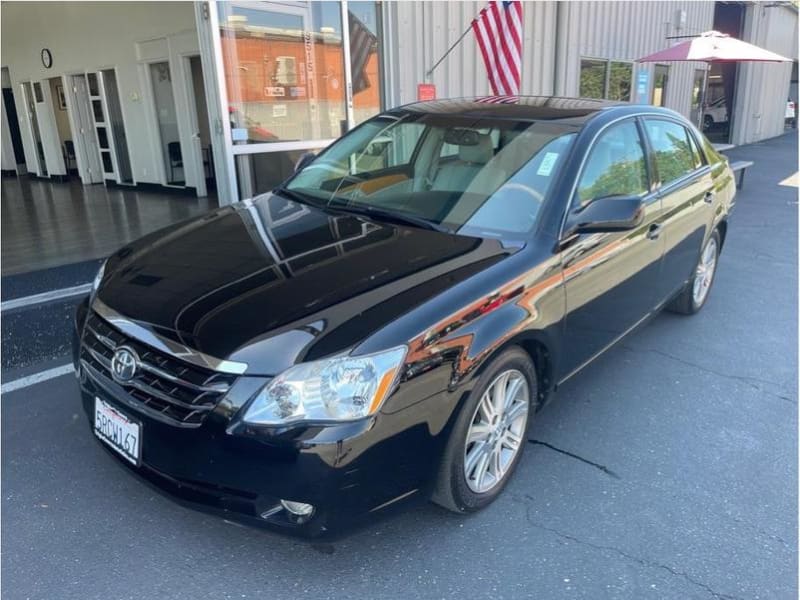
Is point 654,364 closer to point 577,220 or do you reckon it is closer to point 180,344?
point 577,220

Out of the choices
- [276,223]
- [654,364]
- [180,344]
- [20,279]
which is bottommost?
→ [654,364]

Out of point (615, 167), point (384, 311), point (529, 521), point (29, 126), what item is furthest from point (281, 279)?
point (29, 126)

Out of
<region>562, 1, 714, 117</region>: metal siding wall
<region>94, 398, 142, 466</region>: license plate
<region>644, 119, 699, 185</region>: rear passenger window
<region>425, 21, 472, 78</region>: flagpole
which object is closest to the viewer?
<region>94, 398, 142, 466</region>: license plate

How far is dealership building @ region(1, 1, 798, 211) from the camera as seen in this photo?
639 centimetres

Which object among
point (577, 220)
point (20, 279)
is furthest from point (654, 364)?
point (20, 279)

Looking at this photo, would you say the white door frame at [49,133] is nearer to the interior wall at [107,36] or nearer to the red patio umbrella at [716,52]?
the interior wall at [107,36]

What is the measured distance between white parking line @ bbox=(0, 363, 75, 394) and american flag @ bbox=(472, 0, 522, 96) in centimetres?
560

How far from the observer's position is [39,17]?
41.3 feet

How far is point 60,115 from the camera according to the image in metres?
13.6

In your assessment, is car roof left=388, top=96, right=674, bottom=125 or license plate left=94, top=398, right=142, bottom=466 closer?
license plate left=94, top=398, right=142, bottom=466

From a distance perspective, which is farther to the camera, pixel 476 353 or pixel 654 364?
pixel 654 364

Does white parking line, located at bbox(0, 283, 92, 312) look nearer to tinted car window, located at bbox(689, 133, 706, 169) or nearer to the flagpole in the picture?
tinted car window, located at bbox(689, 133, 706, 169)

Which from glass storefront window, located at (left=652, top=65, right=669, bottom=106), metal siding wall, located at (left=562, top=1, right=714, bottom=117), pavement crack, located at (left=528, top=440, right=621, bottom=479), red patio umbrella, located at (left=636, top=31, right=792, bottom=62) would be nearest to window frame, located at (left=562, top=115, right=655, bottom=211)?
pavement crack, located at (left=528, top=440, right=621, bottom=479)

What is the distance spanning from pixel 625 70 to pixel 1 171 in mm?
14871
